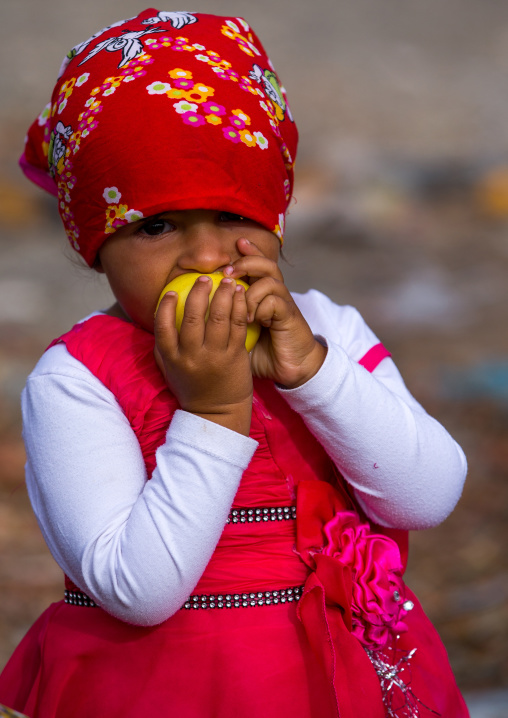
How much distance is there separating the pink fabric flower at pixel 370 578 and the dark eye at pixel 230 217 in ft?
2.14

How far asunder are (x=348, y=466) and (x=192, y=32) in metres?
0.99

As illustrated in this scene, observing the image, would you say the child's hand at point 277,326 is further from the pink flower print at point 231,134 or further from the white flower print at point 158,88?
the white flower print at point 158,88

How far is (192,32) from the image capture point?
1896mm

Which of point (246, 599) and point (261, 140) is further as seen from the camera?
point (261, 140)

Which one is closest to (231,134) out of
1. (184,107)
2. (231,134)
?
(231,134)

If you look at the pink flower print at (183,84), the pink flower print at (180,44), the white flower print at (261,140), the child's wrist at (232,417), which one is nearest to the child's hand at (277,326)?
the child's wrist at (232,417)

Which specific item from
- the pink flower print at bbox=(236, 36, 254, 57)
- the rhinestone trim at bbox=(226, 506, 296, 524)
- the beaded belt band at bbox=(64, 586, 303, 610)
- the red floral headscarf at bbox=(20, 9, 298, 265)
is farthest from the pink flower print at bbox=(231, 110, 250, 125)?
the beaded belt band at bbox=(64, 586, 303, 610)

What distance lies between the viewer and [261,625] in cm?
170

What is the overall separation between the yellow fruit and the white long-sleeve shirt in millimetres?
129

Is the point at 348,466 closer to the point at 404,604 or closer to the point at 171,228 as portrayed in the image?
the point at 404,604

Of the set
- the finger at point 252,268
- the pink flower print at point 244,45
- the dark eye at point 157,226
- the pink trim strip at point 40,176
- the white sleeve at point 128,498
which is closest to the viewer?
the white sleeve at point 128,498

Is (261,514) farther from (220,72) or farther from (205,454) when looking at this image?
(220,72)

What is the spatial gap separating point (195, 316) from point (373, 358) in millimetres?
561

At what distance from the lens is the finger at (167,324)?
1603 mm
